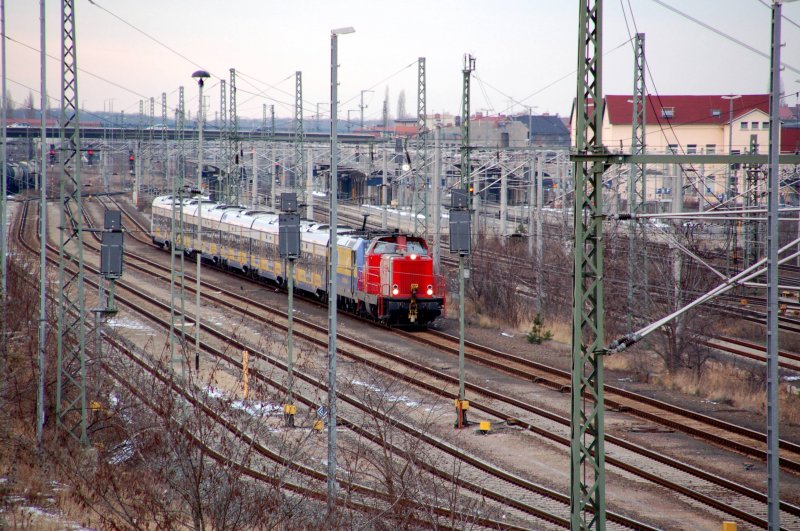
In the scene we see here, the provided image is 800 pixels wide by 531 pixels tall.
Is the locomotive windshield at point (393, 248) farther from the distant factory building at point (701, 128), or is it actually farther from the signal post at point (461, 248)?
the distant factory building at point (701, 128)

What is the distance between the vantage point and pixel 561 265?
119 ft

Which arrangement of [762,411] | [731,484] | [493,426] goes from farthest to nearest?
1. [762,411]
2. [493,426]
3. [731,484]

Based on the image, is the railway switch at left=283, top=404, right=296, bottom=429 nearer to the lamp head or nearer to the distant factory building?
the lamp head

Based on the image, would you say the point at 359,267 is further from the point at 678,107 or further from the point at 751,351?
the point at 678,107

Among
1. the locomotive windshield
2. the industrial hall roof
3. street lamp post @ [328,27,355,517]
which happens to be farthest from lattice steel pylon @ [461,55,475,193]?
the industrial hall roof

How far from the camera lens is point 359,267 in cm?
2984

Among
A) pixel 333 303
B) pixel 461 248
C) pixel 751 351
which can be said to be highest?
pixel 461 248

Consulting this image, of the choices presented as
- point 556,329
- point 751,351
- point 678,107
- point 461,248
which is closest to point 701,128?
point 678,107

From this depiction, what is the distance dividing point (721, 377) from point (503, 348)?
6.33 metres

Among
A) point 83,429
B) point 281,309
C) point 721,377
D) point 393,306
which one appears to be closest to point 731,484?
point 721,377

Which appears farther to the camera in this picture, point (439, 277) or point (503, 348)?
point (439, 277)

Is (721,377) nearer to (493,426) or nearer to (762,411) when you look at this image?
(762,411)

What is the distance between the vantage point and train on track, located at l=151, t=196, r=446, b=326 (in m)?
28.8

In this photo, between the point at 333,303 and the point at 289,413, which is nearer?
the point at 333,303
